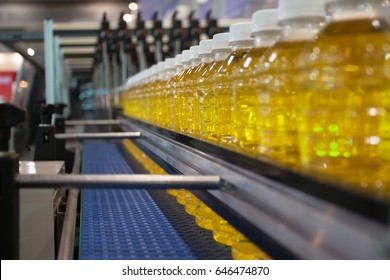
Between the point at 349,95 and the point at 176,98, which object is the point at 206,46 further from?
the point at 349,95

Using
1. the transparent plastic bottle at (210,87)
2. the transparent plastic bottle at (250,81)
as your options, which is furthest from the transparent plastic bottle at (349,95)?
the transparent plastic bottle at (210,87)

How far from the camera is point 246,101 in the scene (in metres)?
1.04

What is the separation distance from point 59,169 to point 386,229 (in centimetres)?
122

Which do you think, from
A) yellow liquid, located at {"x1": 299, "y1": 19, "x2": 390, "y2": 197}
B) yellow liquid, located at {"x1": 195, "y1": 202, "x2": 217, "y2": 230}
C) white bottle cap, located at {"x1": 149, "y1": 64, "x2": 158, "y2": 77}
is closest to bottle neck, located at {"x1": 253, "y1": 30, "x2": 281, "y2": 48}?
yellow liquid, located at {"x1": 299, "y1": 19, "x2": 390, "y2": 197}

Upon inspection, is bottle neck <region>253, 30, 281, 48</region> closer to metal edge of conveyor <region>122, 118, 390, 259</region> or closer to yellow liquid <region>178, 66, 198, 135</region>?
metal edge of conveyor <region>122, 118, 390, 259</region>

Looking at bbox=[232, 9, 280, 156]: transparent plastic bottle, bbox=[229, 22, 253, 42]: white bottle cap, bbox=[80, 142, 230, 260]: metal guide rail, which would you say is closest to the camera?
bbox=[232, 9, 280, 156]: transparent plastic bottle

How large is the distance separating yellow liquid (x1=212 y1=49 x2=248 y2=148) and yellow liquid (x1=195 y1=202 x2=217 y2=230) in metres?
0.27

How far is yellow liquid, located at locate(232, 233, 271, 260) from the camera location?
1.01 meters

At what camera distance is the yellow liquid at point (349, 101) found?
0.72 metres

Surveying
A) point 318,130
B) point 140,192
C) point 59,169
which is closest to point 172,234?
point 59,169

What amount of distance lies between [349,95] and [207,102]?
1.95ft

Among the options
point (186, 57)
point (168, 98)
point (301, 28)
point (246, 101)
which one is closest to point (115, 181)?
point (246, 101)

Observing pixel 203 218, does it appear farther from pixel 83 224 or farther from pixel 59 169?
pixel 59 169

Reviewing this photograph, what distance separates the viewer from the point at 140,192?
1933 millimetres
